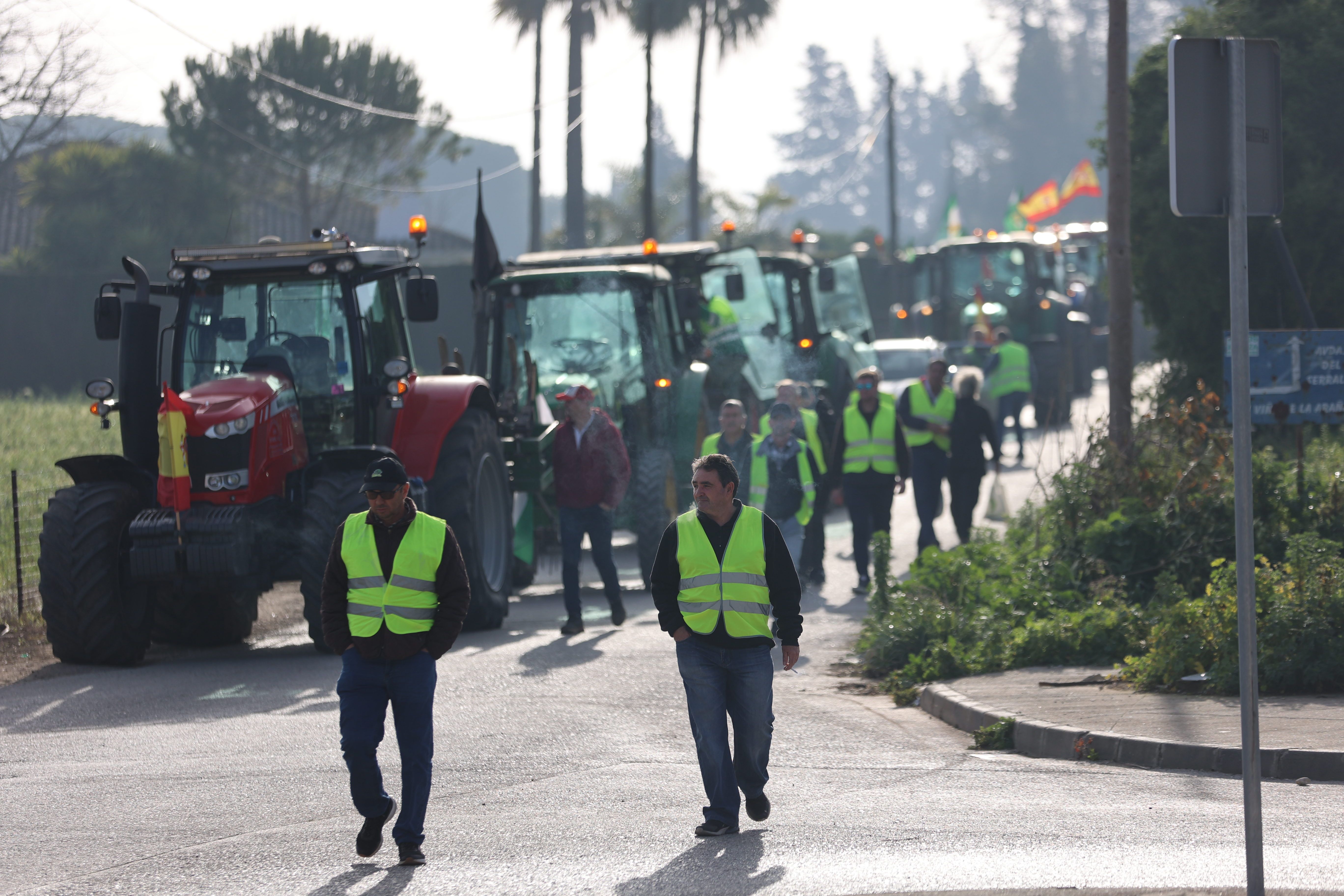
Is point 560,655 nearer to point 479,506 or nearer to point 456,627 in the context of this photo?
point 479,506

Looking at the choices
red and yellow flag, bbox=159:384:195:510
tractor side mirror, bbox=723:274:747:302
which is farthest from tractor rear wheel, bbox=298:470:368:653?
tractor side mirror, bbox=723:274:747:302

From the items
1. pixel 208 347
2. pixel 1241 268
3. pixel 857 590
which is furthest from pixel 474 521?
pixel 1241 268

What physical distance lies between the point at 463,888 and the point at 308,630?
19.9 feet

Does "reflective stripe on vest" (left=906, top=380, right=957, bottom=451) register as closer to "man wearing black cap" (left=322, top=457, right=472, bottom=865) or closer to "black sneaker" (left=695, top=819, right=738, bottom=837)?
"black sneaker" (left=695, top=819, right=738, bottom=837)

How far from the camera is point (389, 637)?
20.6ft

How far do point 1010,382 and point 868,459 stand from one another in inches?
378

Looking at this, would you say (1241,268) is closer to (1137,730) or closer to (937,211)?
(1137,730)

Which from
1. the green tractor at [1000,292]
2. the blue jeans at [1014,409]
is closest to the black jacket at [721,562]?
the blue jeans at [1014,409]

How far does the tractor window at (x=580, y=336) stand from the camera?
600 inches

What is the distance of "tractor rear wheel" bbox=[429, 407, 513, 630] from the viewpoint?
12.4 meters

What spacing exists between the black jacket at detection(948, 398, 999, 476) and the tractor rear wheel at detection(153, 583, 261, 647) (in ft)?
21.5

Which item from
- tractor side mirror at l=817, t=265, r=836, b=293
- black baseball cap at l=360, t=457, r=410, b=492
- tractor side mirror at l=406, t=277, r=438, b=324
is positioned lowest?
black baseball cap at l=360, t=457, r=410, b=492

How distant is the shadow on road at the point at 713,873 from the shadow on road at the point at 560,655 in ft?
14.4

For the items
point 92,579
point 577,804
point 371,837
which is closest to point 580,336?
point 92,579
